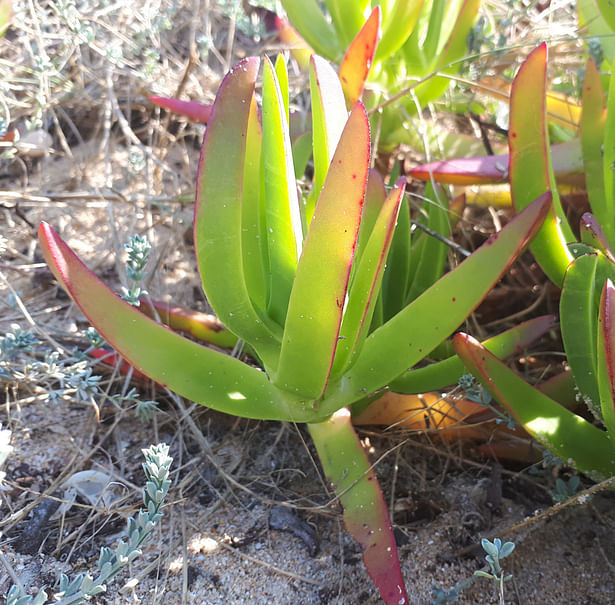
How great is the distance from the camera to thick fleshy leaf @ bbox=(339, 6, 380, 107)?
1079 millimetres

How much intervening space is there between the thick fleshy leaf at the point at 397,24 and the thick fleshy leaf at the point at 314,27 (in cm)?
13

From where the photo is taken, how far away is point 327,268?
800 mm

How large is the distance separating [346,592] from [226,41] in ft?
6.66

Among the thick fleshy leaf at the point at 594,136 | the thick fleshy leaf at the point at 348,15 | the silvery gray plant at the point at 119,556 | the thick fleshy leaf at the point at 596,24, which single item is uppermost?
the thick fleshy leaf at the point at 596,24

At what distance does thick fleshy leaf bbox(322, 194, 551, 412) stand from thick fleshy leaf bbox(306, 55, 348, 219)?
0.25 m

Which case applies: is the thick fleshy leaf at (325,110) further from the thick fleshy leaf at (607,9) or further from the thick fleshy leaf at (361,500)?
the thick fleshy leaf at (607,9)

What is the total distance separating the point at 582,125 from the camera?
1.20 metres

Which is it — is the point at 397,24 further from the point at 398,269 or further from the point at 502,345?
the point at 502,345

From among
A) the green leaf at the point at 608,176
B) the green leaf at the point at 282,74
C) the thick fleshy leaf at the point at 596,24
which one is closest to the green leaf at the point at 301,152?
the green leaf at the point at 282,74

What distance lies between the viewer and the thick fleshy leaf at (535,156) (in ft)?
3.34

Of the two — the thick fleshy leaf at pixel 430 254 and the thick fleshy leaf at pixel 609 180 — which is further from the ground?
the thick fleshy leaf at pixel 609 180

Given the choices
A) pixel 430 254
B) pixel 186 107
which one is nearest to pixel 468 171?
pixel 430 254

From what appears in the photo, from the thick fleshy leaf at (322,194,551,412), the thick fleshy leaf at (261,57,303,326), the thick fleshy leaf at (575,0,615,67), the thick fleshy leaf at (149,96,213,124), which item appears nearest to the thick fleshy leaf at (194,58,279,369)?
the thick fleshy leaf at (261,57,303,326)

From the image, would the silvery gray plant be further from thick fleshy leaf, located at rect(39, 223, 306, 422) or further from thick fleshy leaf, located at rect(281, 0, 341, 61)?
thick fleshy leaf, located at rect(281, 0, 341, 61)
